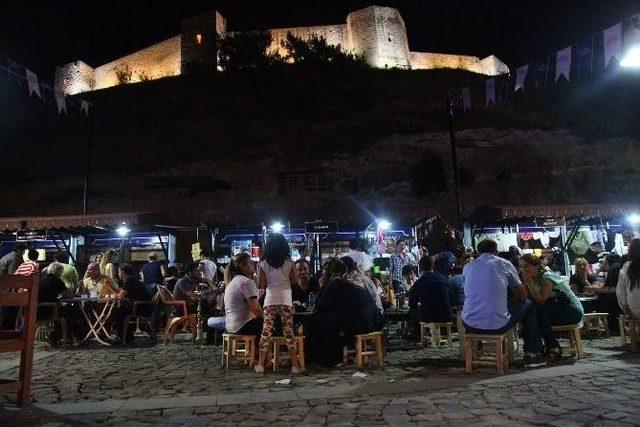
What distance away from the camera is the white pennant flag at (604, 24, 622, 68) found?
8.68 meters

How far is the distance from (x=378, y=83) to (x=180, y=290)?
122 ft

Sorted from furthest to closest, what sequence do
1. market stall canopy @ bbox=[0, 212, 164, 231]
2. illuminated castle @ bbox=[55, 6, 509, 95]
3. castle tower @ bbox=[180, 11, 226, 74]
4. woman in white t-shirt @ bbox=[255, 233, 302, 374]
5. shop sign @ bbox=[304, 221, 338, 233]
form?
1. illuminated castle @ bbox=[55, 6, 509, 95]
2. castle tower @ bbox=[180, 11, 226, 74]
3. shop sign @ bbox=[304, 221, 338, 233]
4. market stall canopy @ bbox=[0, 212, 164, 231]
5. woman in white t-shirt @ bbox=[255, 233, 302, 374]

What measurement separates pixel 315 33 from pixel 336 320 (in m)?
49.4

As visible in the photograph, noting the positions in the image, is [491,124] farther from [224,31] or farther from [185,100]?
[224,31]

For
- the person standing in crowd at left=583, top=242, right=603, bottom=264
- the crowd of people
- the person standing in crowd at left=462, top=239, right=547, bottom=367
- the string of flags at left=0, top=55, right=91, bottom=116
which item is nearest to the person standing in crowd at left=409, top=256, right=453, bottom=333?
the crowd of people

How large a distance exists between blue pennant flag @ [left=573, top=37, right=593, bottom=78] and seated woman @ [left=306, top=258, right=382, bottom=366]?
7.47 m

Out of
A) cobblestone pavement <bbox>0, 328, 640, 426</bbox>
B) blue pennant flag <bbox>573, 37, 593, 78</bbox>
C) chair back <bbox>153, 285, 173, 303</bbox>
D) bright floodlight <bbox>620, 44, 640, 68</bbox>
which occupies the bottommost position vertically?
cobblestone pavement <bbox>0, 328, 640, 426</bbox>

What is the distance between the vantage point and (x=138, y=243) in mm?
15758

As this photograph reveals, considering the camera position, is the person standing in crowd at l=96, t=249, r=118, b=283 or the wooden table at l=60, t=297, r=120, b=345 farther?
the person standing in crowd at l=96, t=249, r=118, b=283

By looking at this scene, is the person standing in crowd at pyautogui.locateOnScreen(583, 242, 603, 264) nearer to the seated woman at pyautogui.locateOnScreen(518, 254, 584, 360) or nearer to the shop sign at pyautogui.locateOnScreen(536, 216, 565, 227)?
the shop sign at pyautogui.locateOnScreen(536, 216, 565, 227)

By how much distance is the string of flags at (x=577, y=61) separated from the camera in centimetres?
859

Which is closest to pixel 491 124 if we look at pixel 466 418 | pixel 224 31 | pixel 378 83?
pixel 378 83

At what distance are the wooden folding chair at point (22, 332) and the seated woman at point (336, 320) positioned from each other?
122 inches

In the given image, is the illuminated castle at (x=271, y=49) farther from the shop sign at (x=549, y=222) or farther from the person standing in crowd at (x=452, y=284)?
the person standing in crowd at (x=452, y=284)
